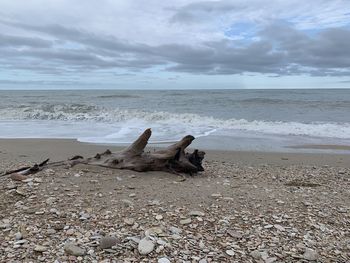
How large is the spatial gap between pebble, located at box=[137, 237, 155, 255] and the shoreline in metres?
5.83

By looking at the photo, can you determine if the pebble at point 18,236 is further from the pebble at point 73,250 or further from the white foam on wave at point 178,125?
the white foam on wave at point 178,125

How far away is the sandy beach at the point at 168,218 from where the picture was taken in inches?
144

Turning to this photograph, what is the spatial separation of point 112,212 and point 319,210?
2850mm

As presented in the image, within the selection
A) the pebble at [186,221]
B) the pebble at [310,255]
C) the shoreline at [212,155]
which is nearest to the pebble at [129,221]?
the pebble at [186,221]

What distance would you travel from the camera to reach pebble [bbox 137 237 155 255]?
3.62m

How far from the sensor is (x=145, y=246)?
3.69m

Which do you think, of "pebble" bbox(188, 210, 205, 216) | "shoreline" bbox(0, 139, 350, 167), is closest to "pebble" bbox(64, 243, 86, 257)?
"pebble" bbox(188, 210, 205, 216)

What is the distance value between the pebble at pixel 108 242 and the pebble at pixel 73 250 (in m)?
0.20

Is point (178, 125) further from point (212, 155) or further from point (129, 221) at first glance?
point (129, 221)

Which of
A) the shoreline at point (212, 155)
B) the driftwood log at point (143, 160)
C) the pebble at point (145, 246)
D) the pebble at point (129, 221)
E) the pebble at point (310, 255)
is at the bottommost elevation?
the shoreline at point (212, 155)

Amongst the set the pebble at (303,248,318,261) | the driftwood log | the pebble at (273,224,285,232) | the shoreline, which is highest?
the driftwood log

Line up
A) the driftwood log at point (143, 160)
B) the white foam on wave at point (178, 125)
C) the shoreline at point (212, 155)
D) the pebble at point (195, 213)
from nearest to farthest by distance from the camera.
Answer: the pebble at point (195, 213) → the driftwood log at point (143, 160) → the shoreline at point (212, 155) → the white foam on wave at point (178, 125)

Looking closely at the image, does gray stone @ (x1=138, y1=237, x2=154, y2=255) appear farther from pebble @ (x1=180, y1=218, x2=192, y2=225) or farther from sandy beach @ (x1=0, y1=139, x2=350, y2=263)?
pebble @ (x1=180, y1=218, x2=192, y2=225)

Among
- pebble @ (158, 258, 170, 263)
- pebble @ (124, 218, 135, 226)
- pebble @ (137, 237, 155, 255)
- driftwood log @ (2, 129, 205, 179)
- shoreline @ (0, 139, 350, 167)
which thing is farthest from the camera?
shoreline @ (0, 139, 350, 167)
